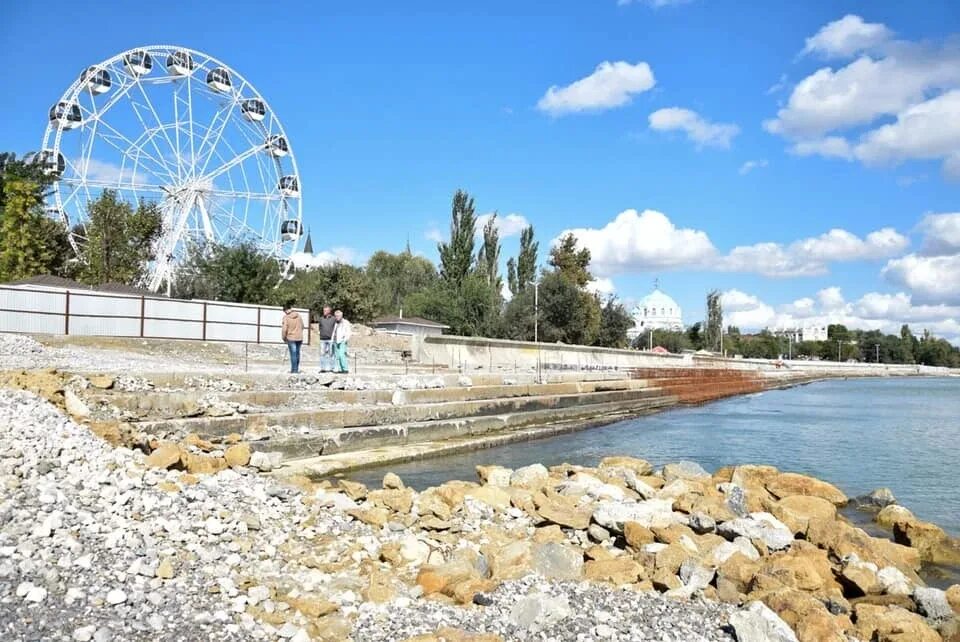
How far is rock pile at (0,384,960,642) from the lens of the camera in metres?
5.84

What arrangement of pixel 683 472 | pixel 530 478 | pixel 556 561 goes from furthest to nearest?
pixel 683 472, pixel 530 478, pixel 556 561

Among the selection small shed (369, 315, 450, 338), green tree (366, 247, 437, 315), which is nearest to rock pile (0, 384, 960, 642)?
small shed (369, 315, 450, 338)

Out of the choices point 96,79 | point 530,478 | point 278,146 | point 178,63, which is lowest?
point 530,478

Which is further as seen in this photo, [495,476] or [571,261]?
[571,261]

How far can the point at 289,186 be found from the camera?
167 ft

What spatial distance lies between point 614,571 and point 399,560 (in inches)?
86.0

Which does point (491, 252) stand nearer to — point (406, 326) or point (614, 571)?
point (406, 326)

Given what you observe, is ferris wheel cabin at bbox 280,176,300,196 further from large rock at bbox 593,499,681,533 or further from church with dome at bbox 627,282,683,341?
church with dome at bbox 627,282,683,341

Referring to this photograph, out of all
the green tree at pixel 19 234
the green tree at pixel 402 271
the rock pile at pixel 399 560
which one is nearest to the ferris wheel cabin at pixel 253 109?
the green tree at pixel 19 234

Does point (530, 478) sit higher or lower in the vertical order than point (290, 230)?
lower

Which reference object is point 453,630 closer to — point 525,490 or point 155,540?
point 155,540

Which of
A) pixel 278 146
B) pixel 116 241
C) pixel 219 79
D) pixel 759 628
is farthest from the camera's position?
pixel 278 146

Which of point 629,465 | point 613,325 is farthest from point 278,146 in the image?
point 629,465

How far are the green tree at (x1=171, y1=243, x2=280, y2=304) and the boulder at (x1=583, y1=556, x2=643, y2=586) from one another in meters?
37.3
